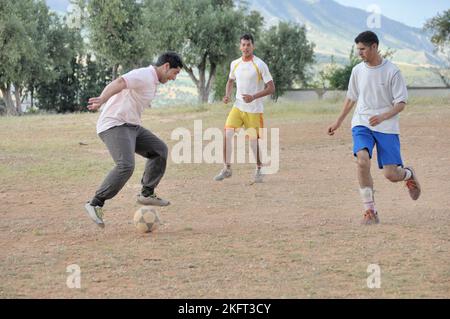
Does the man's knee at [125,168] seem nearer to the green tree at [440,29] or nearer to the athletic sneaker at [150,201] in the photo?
the athletic sneaker at [150,201]

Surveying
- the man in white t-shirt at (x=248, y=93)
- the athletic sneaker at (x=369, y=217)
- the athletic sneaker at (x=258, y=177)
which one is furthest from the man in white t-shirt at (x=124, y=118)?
the athletic sneaker at (x=258, y=177)

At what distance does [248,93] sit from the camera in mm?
12766

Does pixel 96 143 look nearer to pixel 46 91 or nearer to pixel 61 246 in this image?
pixel 61 246

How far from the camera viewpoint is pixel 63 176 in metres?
14.3

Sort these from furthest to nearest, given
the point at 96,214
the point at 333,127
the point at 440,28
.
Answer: the point at 440,28 → the point at 333,127 → the point at 96,214

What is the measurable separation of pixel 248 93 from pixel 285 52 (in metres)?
53.3

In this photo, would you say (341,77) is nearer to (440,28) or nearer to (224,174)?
(440,28)

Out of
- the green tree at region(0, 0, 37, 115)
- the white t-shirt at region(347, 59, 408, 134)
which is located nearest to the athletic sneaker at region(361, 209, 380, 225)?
the white t-shirt at region(347, 59, 408, 134)

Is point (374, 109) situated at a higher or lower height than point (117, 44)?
lower

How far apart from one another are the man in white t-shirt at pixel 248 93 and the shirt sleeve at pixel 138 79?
366cm

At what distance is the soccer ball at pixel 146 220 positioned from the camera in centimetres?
877

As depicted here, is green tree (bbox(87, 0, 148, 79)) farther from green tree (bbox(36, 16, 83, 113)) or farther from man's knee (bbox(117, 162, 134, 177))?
man's knee (bbox(117, 162, 134, 177))

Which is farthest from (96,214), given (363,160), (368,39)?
(368,39)

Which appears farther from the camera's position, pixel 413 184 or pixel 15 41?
pixel 15 41
